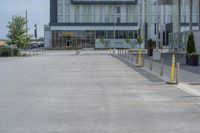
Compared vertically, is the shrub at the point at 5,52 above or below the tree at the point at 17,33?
below

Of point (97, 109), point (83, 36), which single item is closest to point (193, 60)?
point (97, 109)

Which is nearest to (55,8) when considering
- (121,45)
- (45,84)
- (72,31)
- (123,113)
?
(72,31)

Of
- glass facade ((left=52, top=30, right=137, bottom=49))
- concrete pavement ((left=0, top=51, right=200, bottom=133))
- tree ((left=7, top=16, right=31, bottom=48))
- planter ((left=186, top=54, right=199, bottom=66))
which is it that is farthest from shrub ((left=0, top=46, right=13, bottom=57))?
glass facade ((left=52, top=30, right=137, bottom=49))

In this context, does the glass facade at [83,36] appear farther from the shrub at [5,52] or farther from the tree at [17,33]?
the shrub at [5,52]

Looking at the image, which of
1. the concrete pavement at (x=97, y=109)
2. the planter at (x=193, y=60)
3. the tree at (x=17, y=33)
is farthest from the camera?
the tree at (x=17, y=33)

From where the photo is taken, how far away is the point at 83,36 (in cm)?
11562

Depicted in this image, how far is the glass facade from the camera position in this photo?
376 feet

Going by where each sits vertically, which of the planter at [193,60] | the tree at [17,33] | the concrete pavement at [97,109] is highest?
the tree at [17,33]

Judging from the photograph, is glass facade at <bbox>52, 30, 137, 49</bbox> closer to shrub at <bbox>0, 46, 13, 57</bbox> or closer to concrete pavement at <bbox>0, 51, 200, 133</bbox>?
shrub at <bbox>0, 46, 13, 57</bbox>

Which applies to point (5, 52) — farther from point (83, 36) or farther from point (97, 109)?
point (83, 36)

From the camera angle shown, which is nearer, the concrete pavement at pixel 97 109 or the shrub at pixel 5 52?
the concrete pavement at pixel 97 109

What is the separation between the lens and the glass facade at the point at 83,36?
4518 inches

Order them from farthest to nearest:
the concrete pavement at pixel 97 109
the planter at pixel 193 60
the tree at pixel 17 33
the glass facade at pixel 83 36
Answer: the glass facade at pixel 83 36 < the tree at pixel 17 33 < the planter at pixel 193 60 < the concrete pavement at pixel 97 109

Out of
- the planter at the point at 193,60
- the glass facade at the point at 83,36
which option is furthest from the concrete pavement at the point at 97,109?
the glass facade at the point at 83,36
